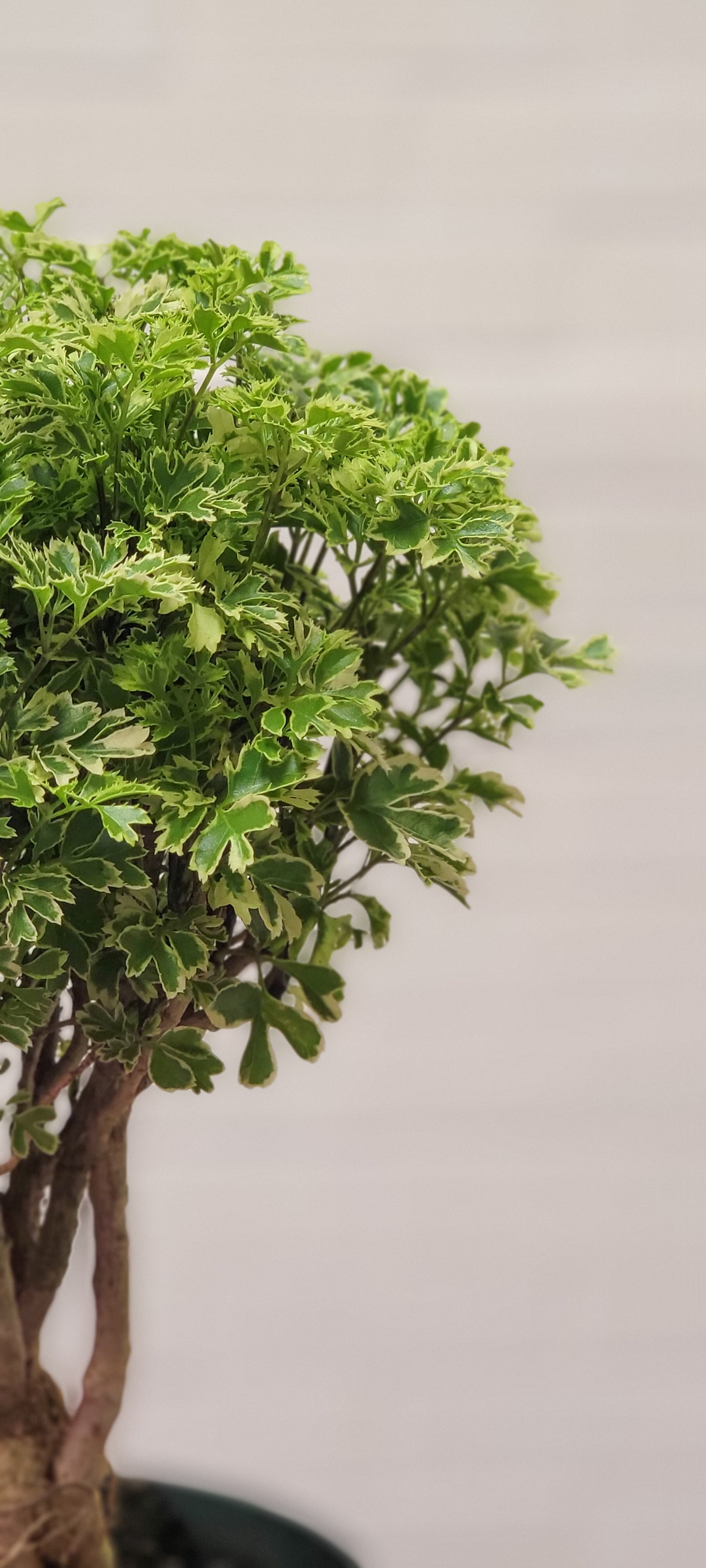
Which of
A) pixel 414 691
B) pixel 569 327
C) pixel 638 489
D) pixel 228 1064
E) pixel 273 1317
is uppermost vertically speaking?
pixel 569 327

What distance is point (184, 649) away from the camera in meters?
0.63

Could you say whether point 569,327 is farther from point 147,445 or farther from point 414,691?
point 147,445

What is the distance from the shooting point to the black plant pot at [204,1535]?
98cm

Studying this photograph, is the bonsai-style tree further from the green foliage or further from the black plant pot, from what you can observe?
the black plant pot

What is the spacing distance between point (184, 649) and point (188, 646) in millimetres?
24

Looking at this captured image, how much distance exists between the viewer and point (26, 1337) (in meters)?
0.90

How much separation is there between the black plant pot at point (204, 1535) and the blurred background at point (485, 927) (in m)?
0.38

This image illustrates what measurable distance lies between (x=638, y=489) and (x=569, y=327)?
0.18m

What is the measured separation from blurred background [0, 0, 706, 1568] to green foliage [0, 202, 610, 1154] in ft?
2.27

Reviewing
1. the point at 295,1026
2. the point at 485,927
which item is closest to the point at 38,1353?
the point at 295,1026

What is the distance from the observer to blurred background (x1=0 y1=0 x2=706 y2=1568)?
1361mm

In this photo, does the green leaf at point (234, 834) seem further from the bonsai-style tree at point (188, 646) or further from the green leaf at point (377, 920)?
the green leaf at point (377, 920)

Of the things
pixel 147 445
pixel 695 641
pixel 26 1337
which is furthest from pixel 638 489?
pixel 26 1337

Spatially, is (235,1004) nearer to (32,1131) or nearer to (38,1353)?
(32,1131)
